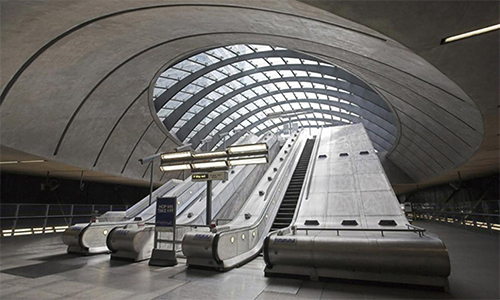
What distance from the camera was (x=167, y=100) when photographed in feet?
85.8

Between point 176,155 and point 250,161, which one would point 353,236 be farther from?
point 176,155

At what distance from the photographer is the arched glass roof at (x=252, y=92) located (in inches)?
1027

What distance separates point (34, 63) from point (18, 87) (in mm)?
1260

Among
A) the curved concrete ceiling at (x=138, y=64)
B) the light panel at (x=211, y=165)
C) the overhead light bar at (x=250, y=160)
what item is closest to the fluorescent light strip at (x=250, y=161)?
the overhead light bar at (x=250, y=160)

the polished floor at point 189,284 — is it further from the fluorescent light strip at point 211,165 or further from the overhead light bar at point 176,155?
the overhead light bar at point 176,155

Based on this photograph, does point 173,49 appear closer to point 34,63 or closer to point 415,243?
point 34,63

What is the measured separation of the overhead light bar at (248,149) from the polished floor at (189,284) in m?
3.40

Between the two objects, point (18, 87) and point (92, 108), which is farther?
point (92, 108)

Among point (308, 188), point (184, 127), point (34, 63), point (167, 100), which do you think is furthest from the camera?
point (184, 127)

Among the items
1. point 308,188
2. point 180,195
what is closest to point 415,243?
point 308,188

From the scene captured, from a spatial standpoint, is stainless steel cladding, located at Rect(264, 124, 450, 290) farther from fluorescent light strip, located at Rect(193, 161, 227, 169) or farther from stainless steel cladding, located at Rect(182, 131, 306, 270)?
fluorescent light strip, located at Rect(193, 161, 227, 169)

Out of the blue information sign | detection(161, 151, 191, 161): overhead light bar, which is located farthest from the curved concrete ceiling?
the blue information sign

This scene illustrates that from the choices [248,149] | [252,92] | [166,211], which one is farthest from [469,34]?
[252,92]

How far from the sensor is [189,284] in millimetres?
5781
